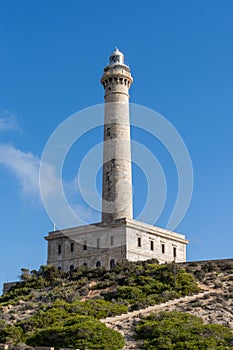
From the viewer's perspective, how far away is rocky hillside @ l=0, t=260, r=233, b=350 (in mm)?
30609

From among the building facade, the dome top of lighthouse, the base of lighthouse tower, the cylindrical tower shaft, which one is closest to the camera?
the base of lighthouse tower

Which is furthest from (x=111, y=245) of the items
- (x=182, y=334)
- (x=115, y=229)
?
(x=182, y=334)

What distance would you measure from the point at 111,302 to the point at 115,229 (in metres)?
13.4

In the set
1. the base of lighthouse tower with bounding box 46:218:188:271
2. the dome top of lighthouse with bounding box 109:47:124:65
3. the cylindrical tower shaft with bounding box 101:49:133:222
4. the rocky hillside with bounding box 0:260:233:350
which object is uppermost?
the dome top of lighthouse with bounding box 109:47:124:65

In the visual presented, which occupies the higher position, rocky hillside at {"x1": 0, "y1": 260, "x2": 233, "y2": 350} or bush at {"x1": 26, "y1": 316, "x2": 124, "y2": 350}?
rocky hillside at {"x1": 0, "y1": 260, "x2": 233, "y2": 350}

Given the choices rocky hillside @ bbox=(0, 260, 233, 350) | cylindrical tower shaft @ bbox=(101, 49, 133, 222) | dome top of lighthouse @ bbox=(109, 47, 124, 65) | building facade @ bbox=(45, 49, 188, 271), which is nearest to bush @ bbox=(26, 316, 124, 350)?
rocky hillside @ bbox=(0, 260, 233, 350)

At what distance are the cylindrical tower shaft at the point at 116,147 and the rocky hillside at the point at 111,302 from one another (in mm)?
6544

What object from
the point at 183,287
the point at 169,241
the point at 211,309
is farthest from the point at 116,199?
the point at 211,309

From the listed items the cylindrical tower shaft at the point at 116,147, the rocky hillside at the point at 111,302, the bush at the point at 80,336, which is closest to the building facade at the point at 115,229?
the cylindrical tower shaft at the point at 116,147

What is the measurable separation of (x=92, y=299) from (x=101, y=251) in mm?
12518

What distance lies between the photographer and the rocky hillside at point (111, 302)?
30.6 metres

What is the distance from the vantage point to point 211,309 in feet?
114

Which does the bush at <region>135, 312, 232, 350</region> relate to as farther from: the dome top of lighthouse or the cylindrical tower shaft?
the dome top of lighthouse

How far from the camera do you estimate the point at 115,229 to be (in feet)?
171
